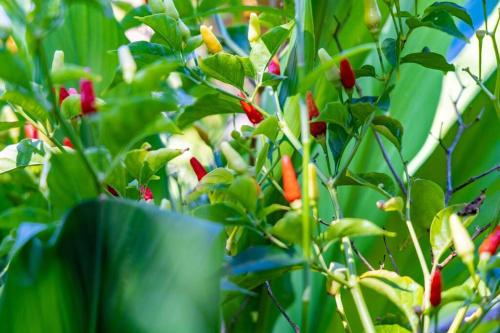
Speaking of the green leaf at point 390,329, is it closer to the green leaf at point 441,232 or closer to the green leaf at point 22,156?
the green leaf at point 441,232

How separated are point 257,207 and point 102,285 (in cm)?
9

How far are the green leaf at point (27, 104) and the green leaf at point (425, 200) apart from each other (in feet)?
0.78

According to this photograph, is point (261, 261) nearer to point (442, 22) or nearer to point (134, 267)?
point (134, 267)

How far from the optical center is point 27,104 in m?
0.41

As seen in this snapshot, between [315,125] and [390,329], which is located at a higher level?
[315,125]

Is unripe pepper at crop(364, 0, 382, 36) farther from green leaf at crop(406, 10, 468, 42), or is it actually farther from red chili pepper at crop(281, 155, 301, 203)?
red chili pepper at crop(281, 155, 301, 203)

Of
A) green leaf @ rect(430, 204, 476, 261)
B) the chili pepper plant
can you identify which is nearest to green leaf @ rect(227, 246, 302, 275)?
the chili pepper plant

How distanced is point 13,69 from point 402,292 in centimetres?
24

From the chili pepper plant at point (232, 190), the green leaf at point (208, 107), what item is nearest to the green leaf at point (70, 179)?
the chili pepper plant at point (232, 190)

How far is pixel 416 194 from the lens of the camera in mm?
459

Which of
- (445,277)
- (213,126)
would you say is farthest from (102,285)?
(213,126)

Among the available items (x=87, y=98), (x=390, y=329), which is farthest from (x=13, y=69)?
(x=390, y=329)

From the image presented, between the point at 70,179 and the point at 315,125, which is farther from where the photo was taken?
the point at 315,125

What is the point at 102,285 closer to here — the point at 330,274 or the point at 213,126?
the point at 330,274
